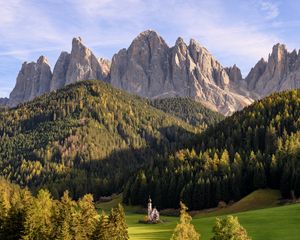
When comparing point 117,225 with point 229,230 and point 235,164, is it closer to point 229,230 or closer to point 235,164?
point 229,230

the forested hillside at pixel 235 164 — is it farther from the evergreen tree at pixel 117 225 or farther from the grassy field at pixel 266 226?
the evergreen tree at pixel 117 225

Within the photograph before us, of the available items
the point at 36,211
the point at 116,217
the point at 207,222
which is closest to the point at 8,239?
the point at 36,211

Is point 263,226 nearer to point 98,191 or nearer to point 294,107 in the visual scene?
point 294,107

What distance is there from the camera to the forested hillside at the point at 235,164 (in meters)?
130

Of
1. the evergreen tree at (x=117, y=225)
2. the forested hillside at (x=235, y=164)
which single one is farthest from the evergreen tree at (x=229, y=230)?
the forested hillside at (x=235, y=164)

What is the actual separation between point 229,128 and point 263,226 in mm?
Answer: 103523

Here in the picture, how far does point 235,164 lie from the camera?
135 meters

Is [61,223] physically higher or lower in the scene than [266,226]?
higher

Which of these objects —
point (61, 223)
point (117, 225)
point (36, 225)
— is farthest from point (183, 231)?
point (36, 225)

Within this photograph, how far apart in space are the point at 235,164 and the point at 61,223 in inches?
3129

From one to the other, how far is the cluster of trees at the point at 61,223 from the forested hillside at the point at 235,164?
211 feet

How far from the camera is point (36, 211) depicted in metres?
69.6

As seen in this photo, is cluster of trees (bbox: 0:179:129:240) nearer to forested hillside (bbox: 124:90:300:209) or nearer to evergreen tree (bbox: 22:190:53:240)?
evergreen tree (bbox: 22:190:53:240)

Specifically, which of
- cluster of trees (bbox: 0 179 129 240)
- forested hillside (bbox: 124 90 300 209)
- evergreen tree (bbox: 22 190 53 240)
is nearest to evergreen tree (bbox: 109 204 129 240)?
cluster of trees (bbox: 0 179 129 240)
